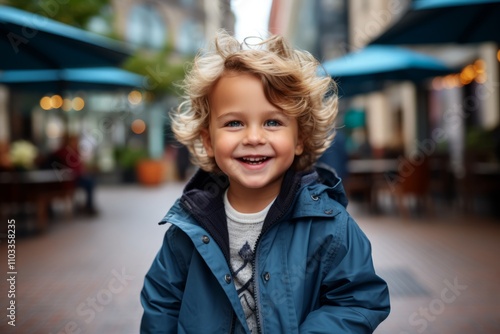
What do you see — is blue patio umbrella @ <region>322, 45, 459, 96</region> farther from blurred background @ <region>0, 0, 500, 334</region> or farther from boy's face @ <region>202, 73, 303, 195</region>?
boy's face @ <region>202, 73, 303, 195</region>

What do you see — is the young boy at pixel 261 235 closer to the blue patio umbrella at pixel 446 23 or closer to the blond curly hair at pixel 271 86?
the blond curly hair at pixel 271 86

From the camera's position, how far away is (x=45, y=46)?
25.0ft

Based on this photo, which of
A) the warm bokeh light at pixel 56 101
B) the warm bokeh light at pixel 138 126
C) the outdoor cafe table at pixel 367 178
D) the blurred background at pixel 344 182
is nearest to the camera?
the blurred background at pixel 344 182

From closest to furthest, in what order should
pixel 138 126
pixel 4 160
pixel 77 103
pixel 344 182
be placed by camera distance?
pixel 344 182 < pixel 4 160 < pixel 77 103 < pixel 138 126

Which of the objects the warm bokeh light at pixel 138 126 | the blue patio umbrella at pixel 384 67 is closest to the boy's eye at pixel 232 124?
the blue patio umbrella at pixel 384 67

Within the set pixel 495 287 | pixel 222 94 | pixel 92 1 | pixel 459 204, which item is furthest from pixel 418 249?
pixel 92 1

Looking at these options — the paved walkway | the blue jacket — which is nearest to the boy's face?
the blue jacket

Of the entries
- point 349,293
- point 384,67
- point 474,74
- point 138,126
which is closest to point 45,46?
point 384,67

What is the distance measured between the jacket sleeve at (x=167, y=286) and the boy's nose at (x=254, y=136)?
1.23 feet

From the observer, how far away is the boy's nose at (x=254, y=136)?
1.74 metres

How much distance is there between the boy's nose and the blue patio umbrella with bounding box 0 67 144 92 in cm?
1033

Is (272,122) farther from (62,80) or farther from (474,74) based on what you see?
(474,74)

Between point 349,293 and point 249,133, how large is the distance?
0.57 m

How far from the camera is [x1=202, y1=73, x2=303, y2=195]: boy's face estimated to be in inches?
69.4
